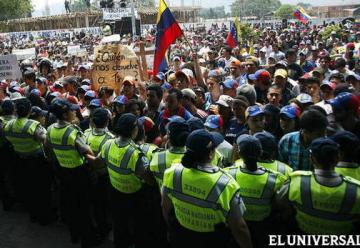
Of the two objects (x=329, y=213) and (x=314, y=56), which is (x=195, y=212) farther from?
(x=314, y=56)

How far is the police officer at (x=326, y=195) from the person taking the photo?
2.78 m

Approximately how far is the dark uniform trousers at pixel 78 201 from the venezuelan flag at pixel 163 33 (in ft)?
11.4

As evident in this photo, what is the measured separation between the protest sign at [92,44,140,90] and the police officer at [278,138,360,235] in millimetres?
4848

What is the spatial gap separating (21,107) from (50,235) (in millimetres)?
1689

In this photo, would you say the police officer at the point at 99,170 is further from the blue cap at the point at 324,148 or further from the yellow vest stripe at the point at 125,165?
the blue cap at the point at 324,148

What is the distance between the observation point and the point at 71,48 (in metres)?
15.1

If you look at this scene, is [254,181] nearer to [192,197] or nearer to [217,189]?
[217,189]

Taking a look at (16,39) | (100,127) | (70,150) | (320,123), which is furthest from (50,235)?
(16,39)

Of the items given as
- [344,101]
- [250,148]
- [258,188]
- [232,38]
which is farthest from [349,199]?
[232,38]

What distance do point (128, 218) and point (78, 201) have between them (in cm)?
94

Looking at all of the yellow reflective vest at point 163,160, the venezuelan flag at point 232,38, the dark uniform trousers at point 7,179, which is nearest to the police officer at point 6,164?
the dark uniform trousers at point 7,179

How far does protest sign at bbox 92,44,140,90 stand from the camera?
7.21 m

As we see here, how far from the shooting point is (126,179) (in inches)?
154

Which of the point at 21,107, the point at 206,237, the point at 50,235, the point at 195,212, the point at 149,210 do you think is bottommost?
the point at 50,235
